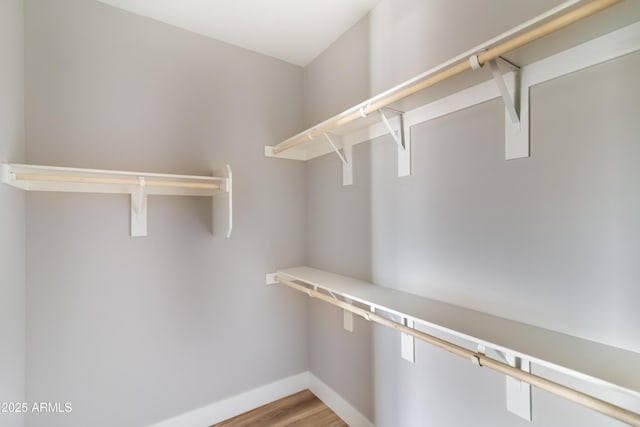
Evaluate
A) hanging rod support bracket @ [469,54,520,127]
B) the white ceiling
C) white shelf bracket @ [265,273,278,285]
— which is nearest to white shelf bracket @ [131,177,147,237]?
white shelf bracket @ [265,273,278,285]

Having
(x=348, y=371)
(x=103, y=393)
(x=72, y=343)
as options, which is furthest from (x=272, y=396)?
(x=72, y=343)

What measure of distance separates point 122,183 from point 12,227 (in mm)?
447

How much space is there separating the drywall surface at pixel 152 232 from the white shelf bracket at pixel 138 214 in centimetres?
4

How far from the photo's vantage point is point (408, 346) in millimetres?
1392

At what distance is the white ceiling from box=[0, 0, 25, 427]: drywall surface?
0.57 metres

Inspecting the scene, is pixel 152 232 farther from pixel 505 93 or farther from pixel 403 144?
pixel 505 93

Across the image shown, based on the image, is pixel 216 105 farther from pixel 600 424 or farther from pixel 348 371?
pixel 600 424

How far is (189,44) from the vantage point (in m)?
1.82

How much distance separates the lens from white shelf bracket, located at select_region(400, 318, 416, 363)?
4.48ft

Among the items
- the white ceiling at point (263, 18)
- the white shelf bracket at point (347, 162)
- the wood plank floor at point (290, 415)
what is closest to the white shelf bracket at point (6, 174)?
the white ceiling at point (263, 18)

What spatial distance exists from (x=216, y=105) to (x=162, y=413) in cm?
195

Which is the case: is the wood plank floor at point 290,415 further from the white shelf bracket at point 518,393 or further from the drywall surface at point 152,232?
the white shelf bracket at point 518,393

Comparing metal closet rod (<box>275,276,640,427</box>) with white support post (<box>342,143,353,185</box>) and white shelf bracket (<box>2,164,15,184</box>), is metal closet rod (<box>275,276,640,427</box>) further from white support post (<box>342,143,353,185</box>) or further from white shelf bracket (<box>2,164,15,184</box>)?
white shelf bracket (<box>2,164,15,184</box>)

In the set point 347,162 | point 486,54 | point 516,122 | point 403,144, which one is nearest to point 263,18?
point 347,162
